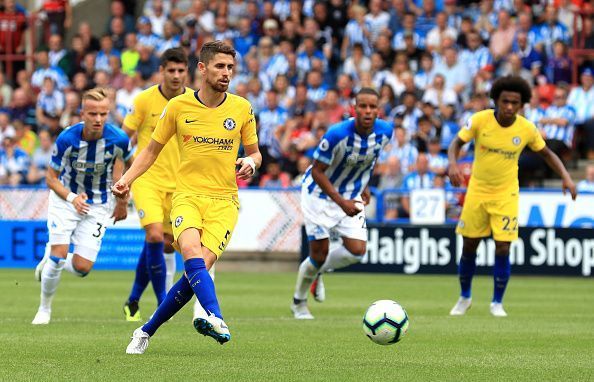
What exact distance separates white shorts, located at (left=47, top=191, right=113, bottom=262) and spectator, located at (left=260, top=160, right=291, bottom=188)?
1062cm

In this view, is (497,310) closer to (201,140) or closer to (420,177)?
(201,140)

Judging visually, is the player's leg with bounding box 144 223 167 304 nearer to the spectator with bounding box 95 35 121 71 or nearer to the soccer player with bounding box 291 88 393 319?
the soccer player with bounding box 291 88 393 319

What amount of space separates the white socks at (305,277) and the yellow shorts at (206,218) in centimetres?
390

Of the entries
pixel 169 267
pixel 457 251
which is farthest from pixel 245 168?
pixel 457 251

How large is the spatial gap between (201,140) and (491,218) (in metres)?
5.10

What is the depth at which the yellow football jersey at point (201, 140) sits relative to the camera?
9.41 meters

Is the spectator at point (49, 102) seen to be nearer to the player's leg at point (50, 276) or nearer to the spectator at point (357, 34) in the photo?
the spectator at point (357, 34)

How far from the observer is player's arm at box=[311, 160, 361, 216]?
495 inches

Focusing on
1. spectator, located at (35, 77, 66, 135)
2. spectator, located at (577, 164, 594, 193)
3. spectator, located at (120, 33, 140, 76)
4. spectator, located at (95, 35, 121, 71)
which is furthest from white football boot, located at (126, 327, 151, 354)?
spectator, located at (95, 35, 121, 71)

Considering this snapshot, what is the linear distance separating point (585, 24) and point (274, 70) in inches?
247

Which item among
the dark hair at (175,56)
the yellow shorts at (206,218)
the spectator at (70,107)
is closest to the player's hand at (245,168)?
the yellow shorts at (206,218)

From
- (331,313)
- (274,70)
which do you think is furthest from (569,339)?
(274,70)

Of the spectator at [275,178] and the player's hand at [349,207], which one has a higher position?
the player's hand at [349,207]

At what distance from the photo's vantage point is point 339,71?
86.2 feet
